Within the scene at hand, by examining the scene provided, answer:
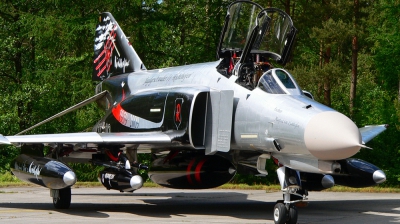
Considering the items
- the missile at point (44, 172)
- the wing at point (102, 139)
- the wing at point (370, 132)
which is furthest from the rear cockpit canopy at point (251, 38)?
the missile at point (44, 172)

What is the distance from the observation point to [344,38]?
2564cm

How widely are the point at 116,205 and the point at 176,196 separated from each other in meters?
2.98

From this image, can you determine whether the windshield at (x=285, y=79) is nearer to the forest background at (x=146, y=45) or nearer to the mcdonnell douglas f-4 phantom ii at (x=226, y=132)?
the mcdonnell douglas f-4 phantom ii at (x=226, y=132)

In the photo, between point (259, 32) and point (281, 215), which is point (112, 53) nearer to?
point (259, 32)

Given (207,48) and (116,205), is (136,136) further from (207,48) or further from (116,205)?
(207,48)

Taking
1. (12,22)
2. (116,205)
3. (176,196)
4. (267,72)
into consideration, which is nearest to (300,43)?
(12,22)

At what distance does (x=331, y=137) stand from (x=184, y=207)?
5462 millimetres

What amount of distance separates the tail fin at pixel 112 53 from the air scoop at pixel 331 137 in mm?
6978

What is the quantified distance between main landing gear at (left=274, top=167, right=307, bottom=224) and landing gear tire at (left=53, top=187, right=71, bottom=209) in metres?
4.55

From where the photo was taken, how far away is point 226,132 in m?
10.6

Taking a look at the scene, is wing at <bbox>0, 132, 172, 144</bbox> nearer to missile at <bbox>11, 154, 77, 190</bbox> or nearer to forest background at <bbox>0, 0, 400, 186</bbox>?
missile at <bbox>11, 154, 77, 190</bbox>

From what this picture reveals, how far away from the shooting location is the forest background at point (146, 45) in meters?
25.7

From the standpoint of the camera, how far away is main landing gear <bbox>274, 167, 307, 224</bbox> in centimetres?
949

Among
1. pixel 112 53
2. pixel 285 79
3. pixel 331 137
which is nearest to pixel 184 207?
pixel 285 79
